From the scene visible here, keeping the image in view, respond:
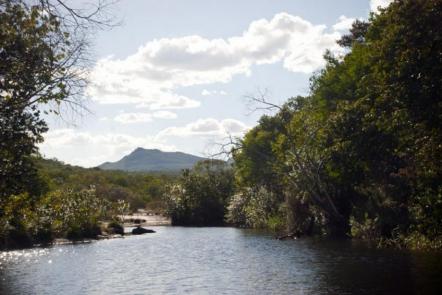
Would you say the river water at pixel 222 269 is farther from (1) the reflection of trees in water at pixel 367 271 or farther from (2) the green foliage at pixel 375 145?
(2) the green foliage at pixel 375 145

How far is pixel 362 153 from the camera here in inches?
1537

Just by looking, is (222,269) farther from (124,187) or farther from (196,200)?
(124,187)

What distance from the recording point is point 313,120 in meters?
49.3

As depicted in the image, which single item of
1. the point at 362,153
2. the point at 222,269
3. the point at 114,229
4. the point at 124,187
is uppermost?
the point at 124,187

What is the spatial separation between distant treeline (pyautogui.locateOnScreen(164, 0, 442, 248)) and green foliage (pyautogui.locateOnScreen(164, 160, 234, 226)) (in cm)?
15

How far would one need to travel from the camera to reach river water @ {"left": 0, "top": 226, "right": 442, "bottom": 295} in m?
24.0

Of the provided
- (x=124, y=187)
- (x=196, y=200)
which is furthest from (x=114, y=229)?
(x=124, y=187)

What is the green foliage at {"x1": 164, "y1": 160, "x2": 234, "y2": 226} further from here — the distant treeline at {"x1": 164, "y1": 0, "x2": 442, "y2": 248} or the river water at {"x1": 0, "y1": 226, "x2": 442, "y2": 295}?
the river water at {"x1": 0, "y1": 226, "x2": 442, "y2": 295}

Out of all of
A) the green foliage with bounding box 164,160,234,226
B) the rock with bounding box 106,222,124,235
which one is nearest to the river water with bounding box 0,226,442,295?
the rock with bounding box 106,222,124,235

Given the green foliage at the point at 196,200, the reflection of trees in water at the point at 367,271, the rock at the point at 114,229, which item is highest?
the green foliage at the point at 196,200

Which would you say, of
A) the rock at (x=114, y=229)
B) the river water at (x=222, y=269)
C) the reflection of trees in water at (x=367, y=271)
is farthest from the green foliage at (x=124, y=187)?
the reflection of trees in water at (x=367, y=271)

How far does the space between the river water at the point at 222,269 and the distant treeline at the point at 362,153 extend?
12.2 feet

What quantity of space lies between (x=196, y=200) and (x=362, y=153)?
40.8 metres

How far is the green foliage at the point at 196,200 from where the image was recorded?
76.8 m
